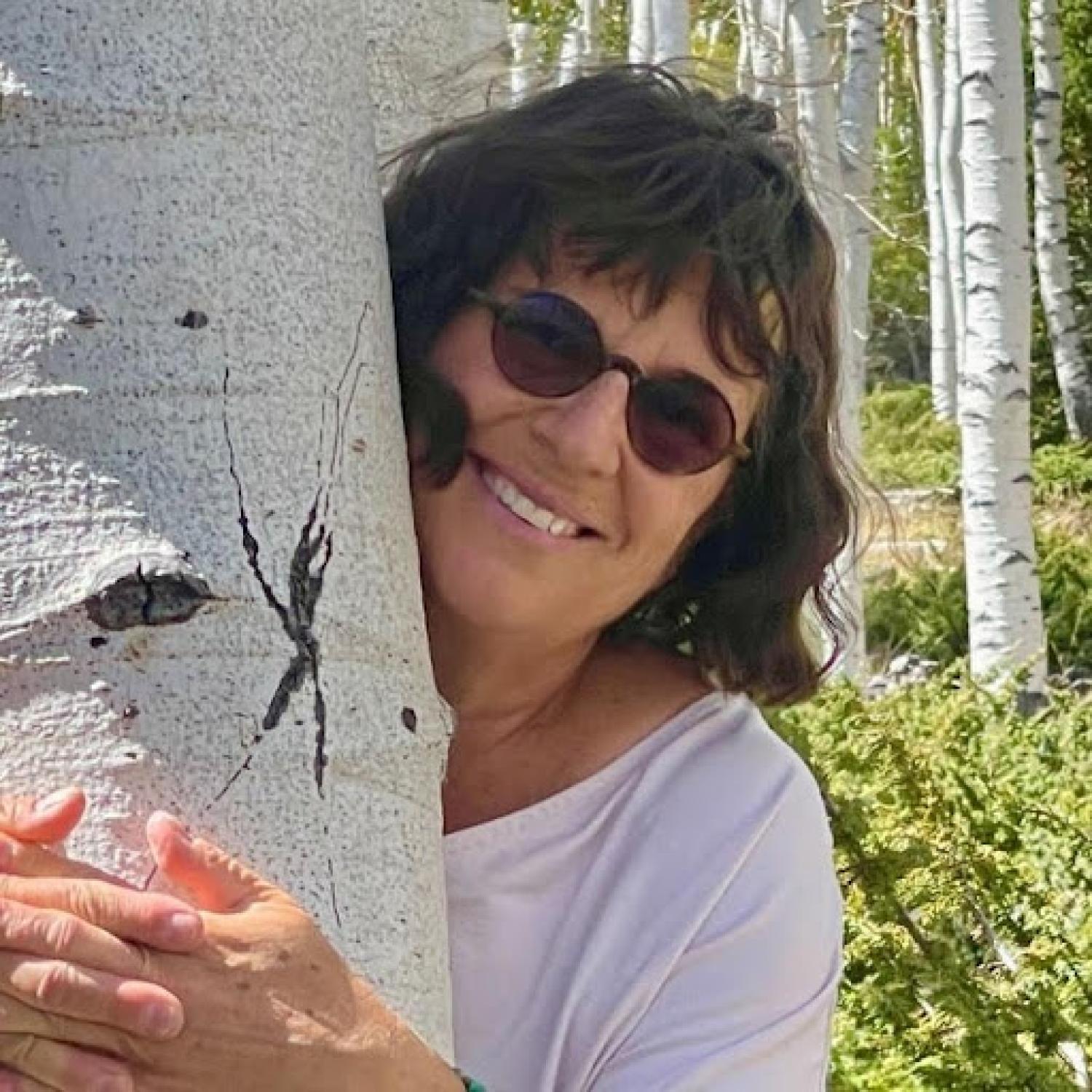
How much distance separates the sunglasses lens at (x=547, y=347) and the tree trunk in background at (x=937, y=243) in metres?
17.9

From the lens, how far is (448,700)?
67.1 inches

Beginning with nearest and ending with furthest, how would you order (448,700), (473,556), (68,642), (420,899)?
(68,642)
(420,899)
(473,556)
(448,700)

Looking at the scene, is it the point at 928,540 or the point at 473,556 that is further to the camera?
the point at 928,540

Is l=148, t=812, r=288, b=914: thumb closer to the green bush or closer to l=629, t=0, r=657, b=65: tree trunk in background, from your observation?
l=629, t=0, r=657, b=65: tree trunk in background

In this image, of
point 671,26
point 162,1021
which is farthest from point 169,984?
point 671,26

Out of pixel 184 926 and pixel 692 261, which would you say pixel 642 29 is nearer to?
pixel 692 261

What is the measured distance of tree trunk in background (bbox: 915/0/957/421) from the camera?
1945 centimetres

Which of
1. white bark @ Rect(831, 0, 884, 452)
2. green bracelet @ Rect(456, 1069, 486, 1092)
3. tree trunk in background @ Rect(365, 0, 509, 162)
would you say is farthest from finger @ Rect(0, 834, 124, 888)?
white bark @ Rect(831, 0, 884, 452)

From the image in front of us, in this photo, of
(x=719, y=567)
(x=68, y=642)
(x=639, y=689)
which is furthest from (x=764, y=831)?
(x=68, y=642)

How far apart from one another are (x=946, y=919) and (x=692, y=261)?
81.0 inches

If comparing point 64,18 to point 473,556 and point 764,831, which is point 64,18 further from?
point 764,831

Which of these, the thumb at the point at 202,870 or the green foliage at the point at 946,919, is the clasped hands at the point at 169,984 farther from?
the green foliage at the point at 946,919

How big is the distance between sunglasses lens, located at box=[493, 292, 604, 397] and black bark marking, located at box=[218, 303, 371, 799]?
38 cm

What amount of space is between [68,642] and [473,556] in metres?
0.53
